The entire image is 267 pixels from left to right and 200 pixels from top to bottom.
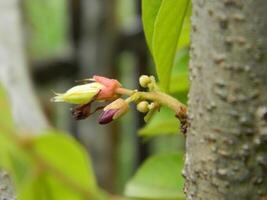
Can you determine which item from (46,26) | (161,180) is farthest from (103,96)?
(46,26)

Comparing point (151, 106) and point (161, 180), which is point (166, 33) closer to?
point (151, 106)

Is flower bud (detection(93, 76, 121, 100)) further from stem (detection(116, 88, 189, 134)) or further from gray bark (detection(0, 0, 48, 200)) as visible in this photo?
gray bark (detection(0, 0, 48, 200))

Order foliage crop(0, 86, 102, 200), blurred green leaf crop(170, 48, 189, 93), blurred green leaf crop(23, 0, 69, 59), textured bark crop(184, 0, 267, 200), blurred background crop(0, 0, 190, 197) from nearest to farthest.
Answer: textured bark crop(184, 0, 267, 200), blurred green leaf crop(170, 48, 189, 93), foliage crop(0, 86, 102, 200), blurred background crop(0, 0, 190, 197), blurred green leaf crop(23, 0, 69, 59)

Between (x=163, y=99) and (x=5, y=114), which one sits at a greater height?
(x=163, y=99)

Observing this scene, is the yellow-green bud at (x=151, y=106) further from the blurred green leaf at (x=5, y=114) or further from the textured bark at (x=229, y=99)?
the blurred green leaf at (x=5, y=114)

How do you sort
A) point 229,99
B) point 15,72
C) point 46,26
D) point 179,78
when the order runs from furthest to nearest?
point 46,26 → point 15,72 → point 179,78 → point 229,99

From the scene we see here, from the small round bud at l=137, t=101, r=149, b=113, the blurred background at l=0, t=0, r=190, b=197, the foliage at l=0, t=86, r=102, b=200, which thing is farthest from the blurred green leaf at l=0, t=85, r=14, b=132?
the blurred background at l=0, t=0, r=190, b=197
